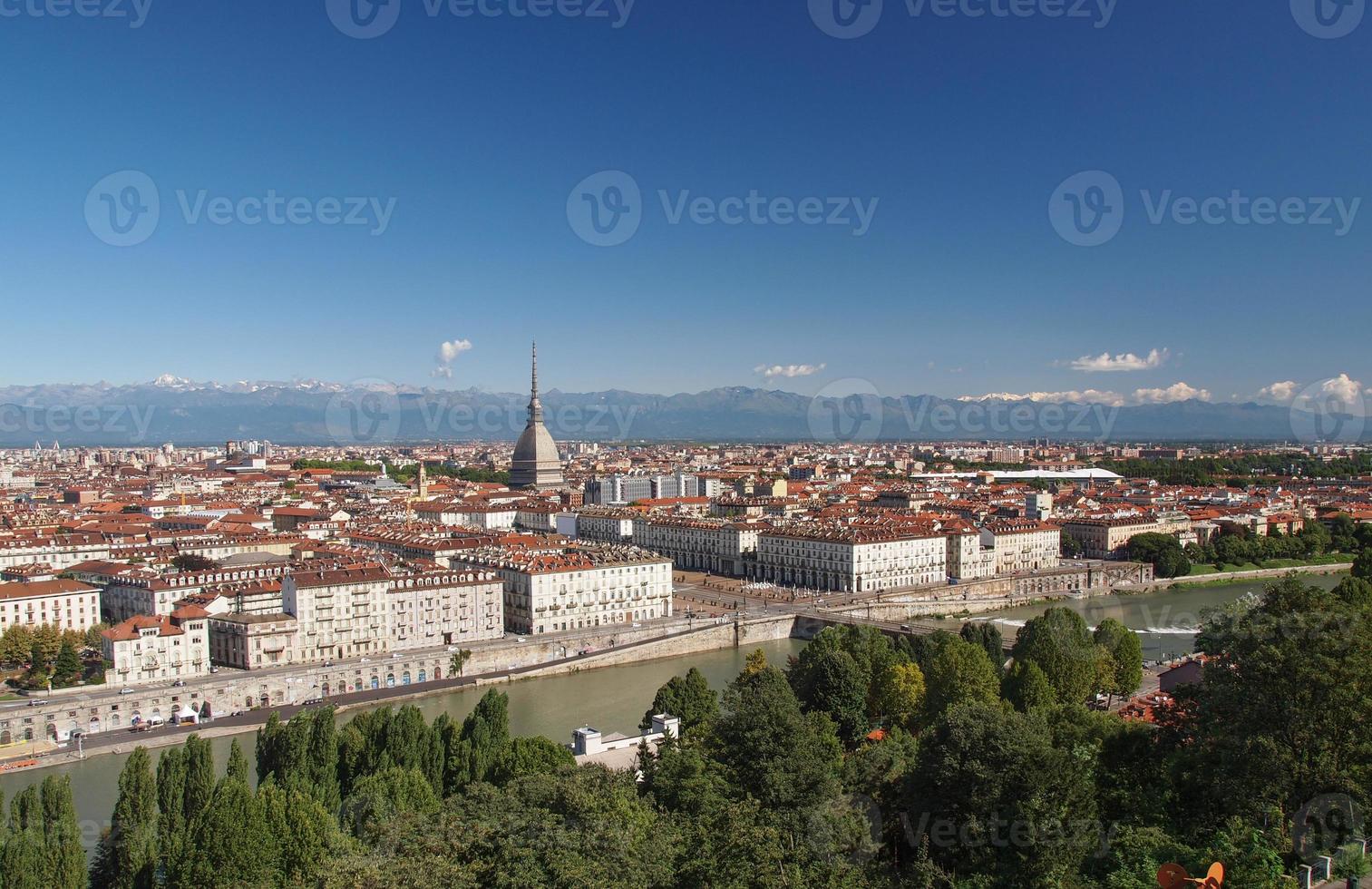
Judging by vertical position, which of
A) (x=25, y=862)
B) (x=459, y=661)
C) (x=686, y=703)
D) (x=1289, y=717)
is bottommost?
(x=459, y=661)

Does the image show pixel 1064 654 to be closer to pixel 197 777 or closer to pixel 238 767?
pixel 238 767

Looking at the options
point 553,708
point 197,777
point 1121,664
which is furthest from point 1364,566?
point 197,777

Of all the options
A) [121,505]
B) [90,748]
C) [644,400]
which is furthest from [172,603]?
[644,400]

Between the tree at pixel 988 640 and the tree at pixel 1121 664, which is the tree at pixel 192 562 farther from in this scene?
the tree at pixel 1121 664

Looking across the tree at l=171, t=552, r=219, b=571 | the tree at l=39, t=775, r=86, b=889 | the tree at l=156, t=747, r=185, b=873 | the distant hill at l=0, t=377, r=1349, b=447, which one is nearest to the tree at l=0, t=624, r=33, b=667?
the tree at l=171, t=552, r=219, b=571

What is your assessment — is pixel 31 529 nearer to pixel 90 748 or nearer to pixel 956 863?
pixel 90 748
